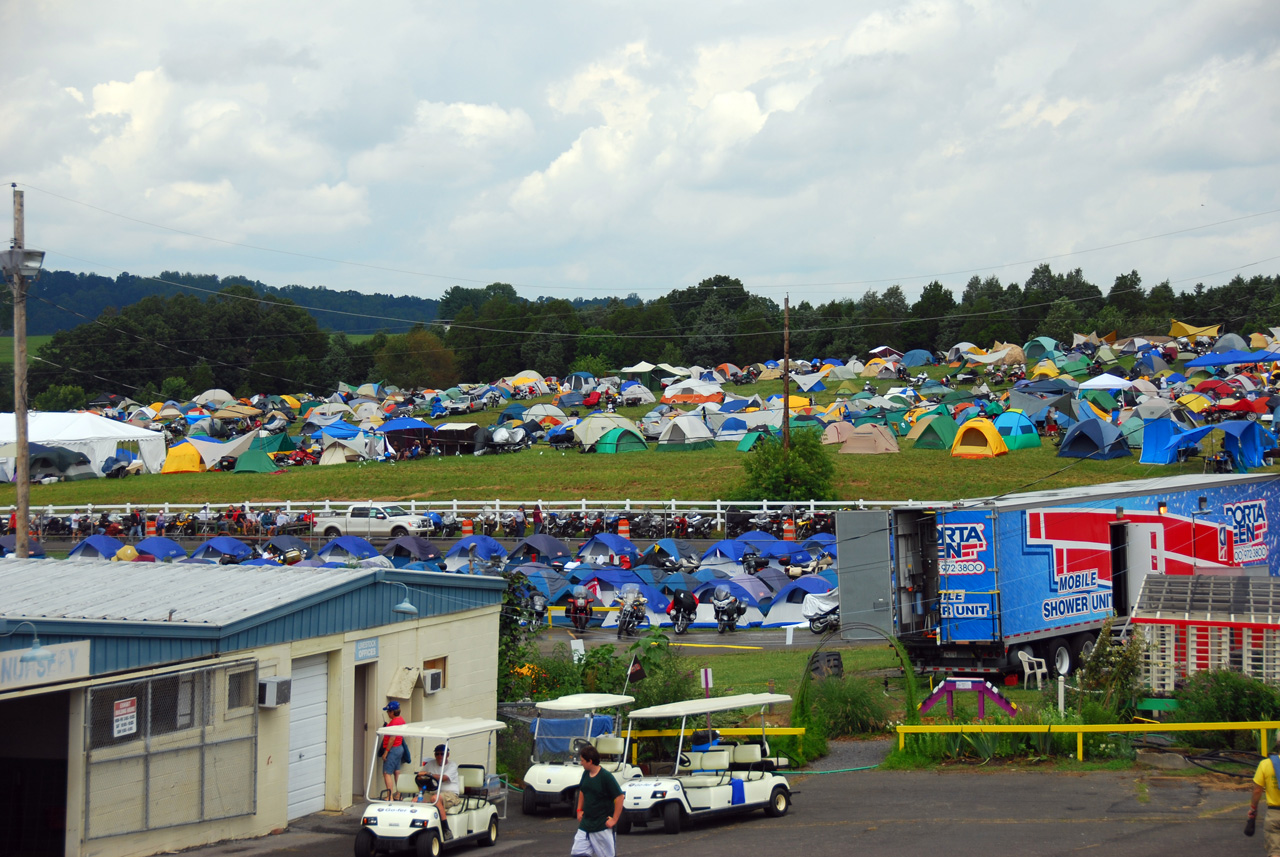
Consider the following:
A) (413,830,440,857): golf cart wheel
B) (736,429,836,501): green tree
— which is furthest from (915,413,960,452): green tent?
(413,830,440,857): golf cart wheel

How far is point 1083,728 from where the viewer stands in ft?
39.7

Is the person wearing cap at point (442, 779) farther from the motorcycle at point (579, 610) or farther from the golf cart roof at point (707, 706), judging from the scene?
the motorcycle at point (579, 610)

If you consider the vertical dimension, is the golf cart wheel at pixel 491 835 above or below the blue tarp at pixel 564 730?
below

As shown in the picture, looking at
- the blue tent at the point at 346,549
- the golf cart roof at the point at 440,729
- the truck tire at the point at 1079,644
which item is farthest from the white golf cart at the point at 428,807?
the blue tent at the point at 346,549

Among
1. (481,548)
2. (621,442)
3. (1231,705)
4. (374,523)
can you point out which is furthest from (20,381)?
(621,442)

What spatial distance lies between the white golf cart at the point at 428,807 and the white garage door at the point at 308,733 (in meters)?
0.62

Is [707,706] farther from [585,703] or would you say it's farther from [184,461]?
[184,461]

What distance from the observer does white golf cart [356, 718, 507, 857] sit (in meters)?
9.49

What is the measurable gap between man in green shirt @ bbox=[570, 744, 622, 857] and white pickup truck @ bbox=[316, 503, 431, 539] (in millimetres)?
26708

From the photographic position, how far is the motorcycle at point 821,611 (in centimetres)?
2445

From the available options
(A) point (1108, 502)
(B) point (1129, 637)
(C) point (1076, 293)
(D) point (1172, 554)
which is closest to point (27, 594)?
(B) point (1129, 637)

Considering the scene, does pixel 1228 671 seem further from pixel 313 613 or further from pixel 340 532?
pixel 340 532

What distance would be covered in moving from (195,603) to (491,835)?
12.5 feet

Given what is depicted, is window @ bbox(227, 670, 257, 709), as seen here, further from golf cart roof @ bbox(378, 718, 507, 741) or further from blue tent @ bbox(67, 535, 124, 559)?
blue tent @ bbox(67, 535, 124, 559)
